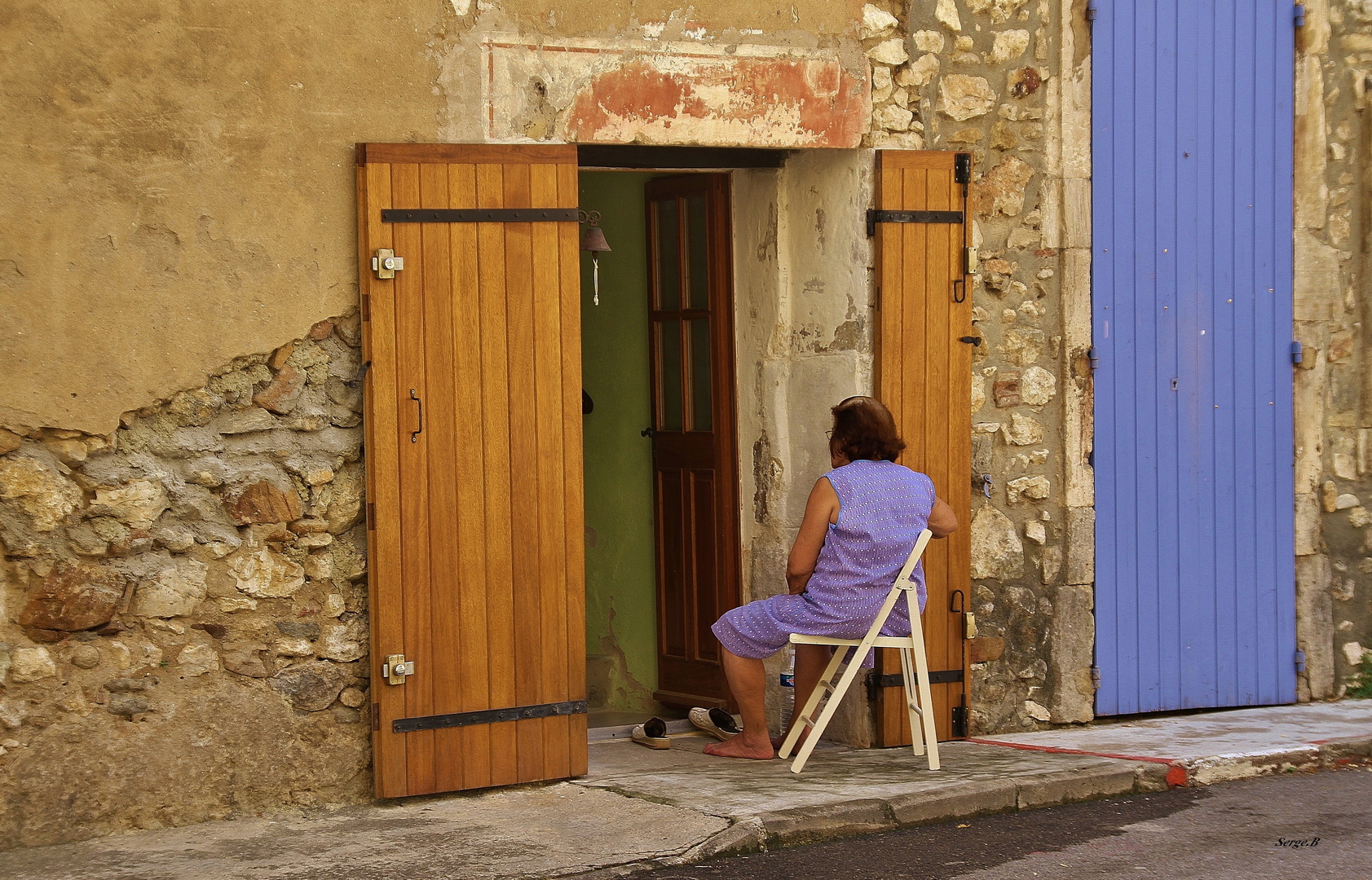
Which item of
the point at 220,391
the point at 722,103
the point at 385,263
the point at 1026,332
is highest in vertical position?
the point at 722,103

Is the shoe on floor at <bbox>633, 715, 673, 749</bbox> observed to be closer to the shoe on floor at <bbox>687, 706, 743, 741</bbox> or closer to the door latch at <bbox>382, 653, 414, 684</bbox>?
the shoe on floor at <bbox>687, 706, 743, 741</bbox>

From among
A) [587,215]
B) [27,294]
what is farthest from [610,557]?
[27,294]

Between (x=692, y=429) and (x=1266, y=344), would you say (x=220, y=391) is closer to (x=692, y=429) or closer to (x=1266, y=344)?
(x=692, y=429)

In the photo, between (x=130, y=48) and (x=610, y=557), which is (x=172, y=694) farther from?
(x=610, y=557)

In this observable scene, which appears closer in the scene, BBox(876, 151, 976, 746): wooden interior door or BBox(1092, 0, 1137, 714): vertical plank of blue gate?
BBox(876, 151, 976, 746): wooden interior door

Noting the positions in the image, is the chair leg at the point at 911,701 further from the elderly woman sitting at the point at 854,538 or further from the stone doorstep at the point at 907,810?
the stone doorstep at the point at 907,810

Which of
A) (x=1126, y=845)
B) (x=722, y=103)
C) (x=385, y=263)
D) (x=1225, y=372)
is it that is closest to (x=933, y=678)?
(x=1126, y=845)

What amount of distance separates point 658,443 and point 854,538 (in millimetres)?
1859

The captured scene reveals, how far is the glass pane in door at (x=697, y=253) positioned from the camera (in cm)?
642

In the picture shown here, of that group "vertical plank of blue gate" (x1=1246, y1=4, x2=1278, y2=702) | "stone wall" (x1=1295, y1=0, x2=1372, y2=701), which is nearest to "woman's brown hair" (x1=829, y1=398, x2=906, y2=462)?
"vertical plank of blue gate" (x1=1246, y1=4, x2=1278, y2=702)

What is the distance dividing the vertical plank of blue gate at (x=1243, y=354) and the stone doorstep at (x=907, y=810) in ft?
4.30

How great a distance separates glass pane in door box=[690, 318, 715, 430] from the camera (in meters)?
6.47

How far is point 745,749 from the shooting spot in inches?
221

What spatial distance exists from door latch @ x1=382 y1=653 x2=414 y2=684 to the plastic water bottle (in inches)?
69.5
